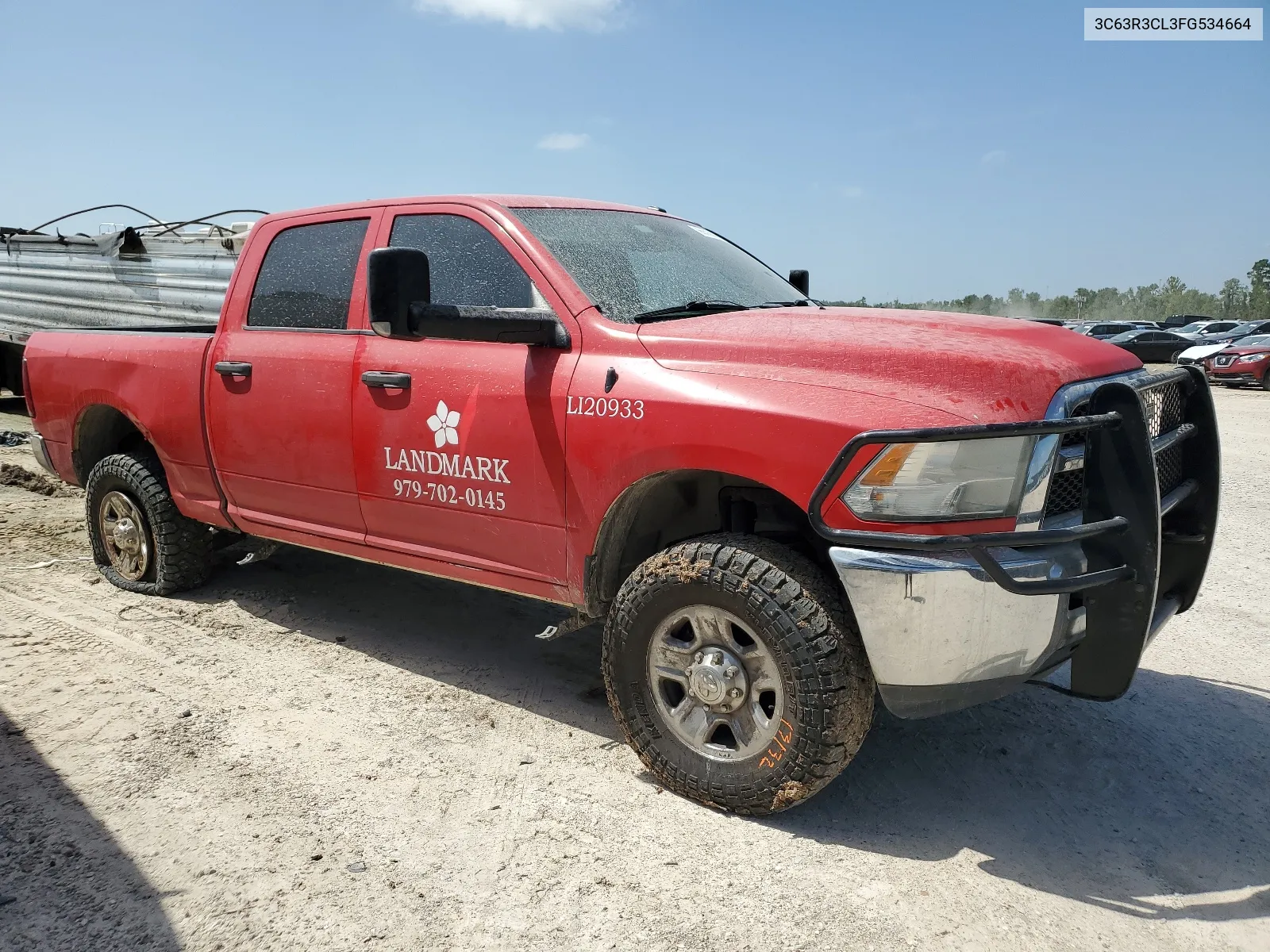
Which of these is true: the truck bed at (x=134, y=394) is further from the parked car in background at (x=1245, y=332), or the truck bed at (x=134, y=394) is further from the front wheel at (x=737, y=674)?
the parked car in background at (x=1245, y=332)

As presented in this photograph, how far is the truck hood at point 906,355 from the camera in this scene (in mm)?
2605

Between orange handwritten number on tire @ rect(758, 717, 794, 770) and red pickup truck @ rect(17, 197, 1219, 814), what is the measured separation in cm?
1

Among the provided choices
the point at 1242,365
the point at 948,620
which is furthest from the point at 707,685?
the point at 1242,365

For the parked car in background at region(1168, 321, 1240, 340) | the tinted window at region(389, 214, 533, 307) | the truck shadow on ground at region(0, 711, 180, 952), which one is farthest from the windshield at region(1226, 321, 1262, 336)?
the truck shadow on ground at region(0, 711, 180, 952)

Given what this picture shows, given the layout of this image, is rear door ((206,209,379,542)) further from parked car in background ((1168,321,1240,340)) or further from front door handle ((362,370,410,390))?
parked car in background ((1168,321,1240,340))

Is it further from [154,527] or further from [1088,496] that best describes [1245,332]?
[154,527]

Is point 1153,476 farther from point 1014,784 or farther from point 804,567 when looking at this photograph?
point 1014,784

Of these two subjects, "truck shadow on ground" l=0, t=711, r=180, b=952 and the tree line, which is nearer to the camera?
"truck shadow on ground" l=0, t=711, r=180, b=952

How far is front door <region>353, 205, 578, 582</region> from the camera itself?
10.9ft

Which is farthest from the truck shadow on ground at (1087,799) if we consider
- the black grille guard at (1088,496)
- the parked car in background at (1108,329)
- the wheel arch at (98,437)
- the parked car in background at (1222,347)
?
the parked car in background at (1108,329)

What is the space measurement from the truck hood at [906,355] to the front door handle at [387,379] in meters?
1.01

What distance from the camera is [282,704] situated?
374cm

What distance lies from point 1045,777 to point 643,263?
7.66ft

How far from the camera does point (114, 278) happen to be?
10930mm
